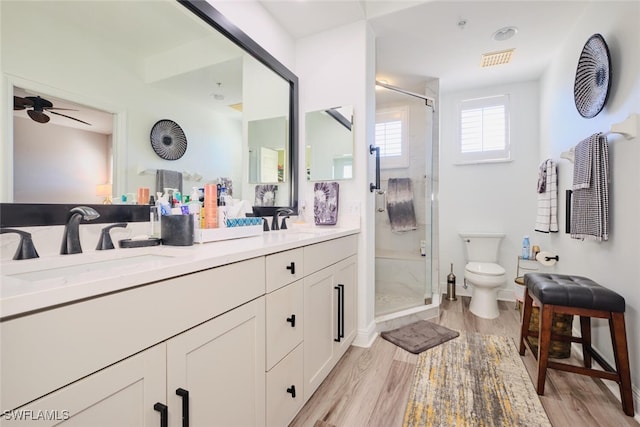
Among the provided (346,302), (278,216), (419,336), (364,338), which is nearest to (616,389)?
(419,336)

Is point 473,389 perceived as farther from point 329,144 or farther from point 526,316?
point 329,144

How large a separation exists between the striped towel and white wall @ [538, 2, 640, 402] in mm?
237

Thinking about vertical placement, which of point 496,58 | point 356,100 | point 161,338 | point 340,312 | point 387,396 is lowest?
point 387,396

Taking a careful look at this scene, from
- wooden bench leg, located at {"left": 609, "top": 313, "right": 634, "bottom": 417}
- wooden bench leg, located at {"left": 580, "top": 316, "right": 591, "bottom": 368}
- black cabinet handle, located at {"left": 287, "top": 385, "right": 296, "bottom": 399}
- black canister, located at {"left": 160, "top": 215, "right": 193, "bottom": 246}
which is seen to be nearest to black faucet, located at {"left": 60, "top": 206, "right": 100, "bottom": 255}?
black canister, located at {"left": 160, "top": 215, "right": 193, "bottom": 246}

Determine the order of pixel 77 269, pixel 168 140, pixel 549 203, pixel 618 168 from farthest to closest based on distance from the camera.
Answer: pixel 549 203 → pixel 618 168 → pixel 168 140 → pixel 77 269

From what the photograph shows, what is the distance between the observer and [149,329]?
25.9 inches

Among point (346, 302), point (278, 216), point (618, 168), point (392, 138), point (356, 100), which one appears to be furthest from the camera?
point (392, 138)

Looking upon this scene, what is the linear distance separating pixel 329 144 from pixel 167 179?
4.15 ft

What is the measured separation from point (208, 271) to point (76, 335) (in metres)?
0.33

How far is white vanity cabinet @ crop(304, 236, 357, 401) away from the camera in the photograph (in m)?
1.39

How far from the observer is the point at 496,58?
2.58 metres

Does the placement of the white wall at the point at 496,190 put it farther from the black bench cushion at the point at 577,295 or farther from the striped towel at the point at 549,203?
the black bench cushion at the point at 577,295

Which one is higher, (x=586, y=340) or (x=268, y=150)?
(x=268, y=150)

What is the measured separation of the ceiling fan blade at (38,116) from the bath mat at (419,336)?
2.28 meters
